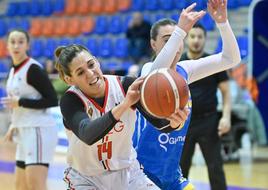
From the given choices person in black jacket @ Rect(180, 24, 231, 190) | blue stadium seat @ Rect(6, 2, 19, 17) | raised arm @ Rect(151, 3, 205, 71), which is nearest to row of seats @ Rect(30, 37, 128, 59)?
blue stadium seat @ Rect(6, 2, 19, 17)

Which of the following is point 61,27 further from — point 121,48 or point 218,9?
point 218,9

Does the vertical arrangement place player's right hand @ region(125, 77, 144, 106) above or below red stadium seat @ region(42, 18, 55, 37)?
below

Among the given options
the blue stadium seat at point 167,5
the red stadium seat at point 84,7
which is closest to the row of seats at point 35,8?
the red stadium seat at point 84,7

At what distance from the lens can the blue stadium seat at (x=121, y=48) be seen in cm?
1442

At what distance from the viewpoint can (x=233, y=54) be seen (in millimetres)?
3906

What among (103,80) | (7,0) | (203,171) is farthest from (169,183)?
(7,0)

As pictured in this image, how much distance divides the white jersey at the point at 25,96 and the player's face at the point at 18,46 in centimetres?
8

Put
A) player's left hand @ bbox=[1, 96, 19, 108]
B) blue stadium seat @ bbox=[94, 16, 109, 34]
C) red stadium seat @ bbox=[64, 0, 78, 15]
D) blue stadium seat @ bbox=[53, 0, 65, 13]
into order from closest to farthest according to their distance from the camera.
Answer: player's left hand @ bbox=[1, 96, 19, 108] → blue stadium seat @ bbox=[94, 16, 109, 34] → red stadium seat @ bbox=[64, 0, 78, 15] → blue stadium seat @ bbox=[53, 0, 65, 13]

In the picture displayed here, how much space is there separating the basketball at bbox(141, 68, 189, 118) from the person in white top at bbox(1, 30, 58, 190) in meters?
2.27

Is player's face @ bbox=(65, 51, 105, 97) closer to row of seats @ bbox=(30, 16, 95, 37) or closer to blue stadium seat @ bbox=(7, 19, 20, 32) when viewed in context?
row of seats @ bbox=(30, 16, 95, 37)

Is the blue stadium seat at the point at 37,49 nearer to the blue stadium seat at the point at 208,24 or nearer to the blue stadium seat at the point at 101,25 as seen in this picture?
the blue stadium seat at the point at 101,25

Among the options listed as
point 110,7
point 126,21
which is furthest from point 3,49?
point 126,21

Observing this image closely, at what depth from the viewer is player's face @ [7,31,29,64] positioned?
5359mm

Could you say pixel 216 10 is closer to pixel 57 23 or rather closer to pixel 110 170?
pixel 110 170
